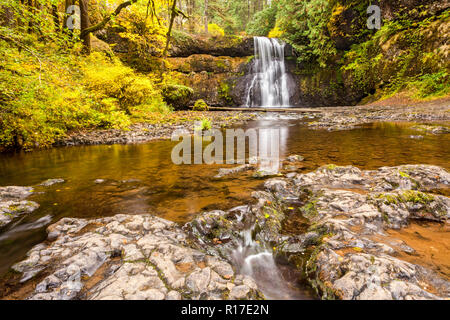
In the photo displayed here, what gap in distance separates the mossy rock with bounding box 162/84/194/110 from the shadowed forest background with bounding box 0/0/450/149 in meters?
0.09

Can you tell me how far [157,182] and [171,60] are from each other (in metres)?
20.8

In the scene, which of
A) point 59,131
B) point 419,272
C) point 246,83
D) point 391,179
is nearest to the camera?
point 419,272

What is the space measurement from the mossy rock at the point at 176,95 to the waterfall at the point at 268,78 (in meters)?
7.22

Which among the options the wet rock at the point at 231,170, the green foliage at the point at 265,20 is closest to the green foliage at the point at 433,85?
the wet rock at the point at 231,170

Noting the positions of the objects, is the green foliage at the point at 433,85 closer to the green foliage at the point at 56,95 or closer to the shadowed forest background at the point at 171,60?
the shadowed forest background at the point at 171,60

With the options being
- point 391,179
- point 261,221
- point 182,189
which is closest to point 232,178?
point 182,189

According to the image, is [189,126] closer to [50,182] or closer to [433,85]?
[50,182]

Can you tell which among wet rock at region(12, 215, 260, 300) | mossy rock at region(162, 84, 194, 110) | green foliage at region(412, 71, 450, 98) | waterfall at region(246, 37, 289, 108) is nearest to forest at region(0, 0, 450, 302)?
wet rock at region(12, 215, 260, 300)

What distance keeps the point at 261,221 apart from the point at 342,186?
1.46 m

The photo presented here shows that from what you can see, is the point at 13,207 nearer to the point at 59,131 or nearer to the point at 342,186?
the point at 342,186

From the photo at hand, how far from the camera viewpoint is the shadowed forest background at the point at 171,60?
502 cm

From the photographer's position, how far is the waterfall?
2073cm
